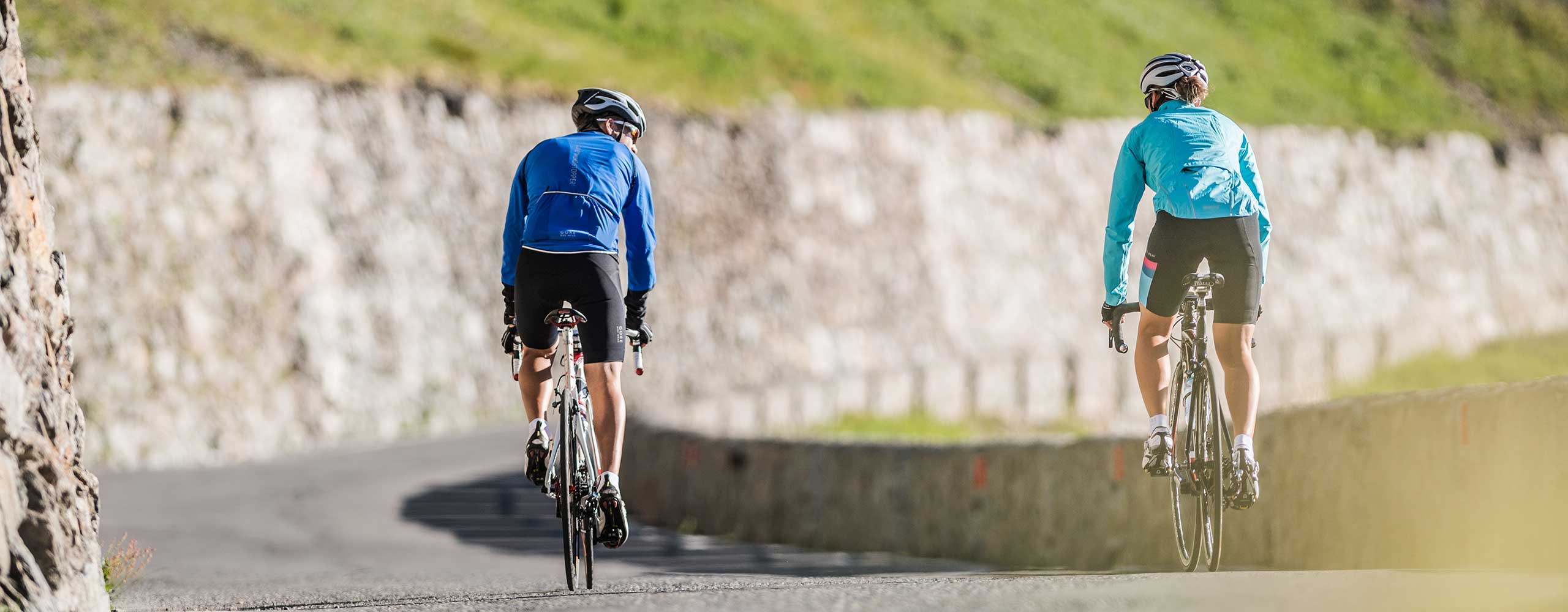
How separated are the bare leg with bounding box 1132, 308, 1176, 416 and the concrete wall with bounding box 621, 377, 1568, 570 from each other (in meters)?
1.54

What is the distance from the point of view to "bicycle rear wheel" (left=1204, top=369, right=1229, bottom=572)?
8516 millimetres

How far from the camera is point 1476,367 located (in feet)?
137

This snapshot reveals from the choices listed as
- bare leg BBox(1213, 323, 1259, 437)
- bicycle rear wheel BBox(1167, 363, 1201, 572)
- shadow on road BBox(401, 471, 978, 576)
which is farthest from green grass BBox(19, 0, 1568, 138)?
bare leg BBox(1213, 323, 1259, 437)

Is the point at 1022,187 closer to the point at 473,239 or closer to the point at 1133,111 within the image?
the point at 1133,111

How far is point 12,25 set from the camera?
751cm

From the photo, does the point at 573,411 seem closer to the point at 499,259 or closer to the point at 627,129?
the point at 627,129

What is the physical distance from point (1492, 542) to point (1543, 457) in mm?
564

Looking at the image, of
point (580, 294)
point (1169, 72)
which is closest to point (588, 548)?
point (580, 294)

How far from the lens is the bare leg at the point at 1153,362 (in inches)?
339

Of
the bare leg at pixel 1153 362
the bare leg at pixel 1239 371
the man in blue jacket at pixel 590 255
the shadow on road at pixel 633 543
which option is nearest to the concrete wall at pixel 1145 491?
the shadow on road at pixel 633 543

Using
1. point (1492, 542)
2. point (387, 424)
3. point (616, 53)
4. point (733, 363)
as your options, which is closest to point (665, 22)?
point (616, 53)

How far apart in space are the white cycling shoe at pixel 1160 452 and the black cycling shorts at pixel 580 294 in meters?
2.42

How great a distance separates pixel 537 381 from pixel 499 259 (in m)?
24.8

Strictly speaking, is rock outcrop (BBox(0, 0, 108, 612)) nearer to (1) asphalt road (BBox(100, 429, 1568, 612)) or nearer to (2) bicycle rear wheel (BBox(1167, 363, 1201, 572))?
(1) asphalt road (BBox(100, 429, 1568, 612))
